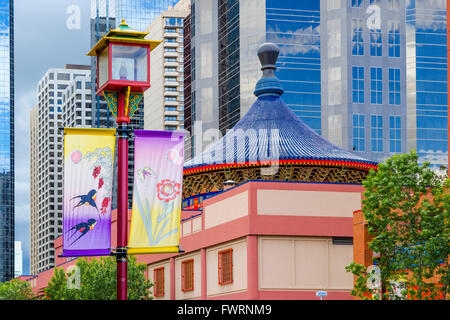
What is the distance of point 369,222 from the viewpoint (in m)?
35.3

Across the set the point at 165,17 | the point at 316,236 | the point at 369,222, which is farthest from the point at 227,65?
the point at 369,222

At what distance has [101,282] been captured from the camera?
53000 millimetres

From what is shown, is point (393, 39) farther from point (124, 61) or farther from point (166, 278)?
point (124, 61)

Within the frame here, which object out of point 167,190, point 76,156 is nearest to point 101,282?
point 167,190

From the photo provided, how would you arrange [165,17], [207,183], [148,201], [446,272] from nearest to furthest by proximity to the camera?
[148,201]
[446,272]
[207,183]
[165,17]

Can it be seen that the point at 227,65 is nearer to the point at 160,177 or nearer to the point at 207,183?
the point at 207,183

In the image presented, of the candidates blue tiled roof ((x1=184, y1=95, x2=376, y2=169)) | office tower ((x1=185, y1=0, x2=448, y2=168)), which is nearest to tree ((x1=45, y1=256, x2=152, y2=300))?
blue tiled roof ((x1=184, y1=95, x2=376, y2=169))

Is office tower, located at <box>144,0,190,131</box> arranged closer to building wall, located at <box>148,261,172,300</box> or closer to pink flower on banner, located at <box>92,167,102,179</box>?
building wall, located at <box>148,261,172,300</box>

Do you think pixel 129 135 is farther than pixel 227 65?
No

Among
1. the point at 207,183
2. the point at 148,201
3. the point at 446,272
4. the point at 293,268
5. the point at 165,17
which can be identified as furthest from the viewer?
the point at 165,17

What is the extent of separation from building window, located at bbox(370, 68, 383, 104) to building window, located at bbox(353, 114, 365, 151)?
128 inches

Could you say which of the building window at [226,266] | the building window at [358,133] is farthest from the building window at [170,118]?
the building window at [226,266]

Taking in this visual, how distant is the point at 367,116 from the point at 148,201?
10858 centimetres

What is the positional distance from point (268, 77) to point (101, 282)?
678 inches
